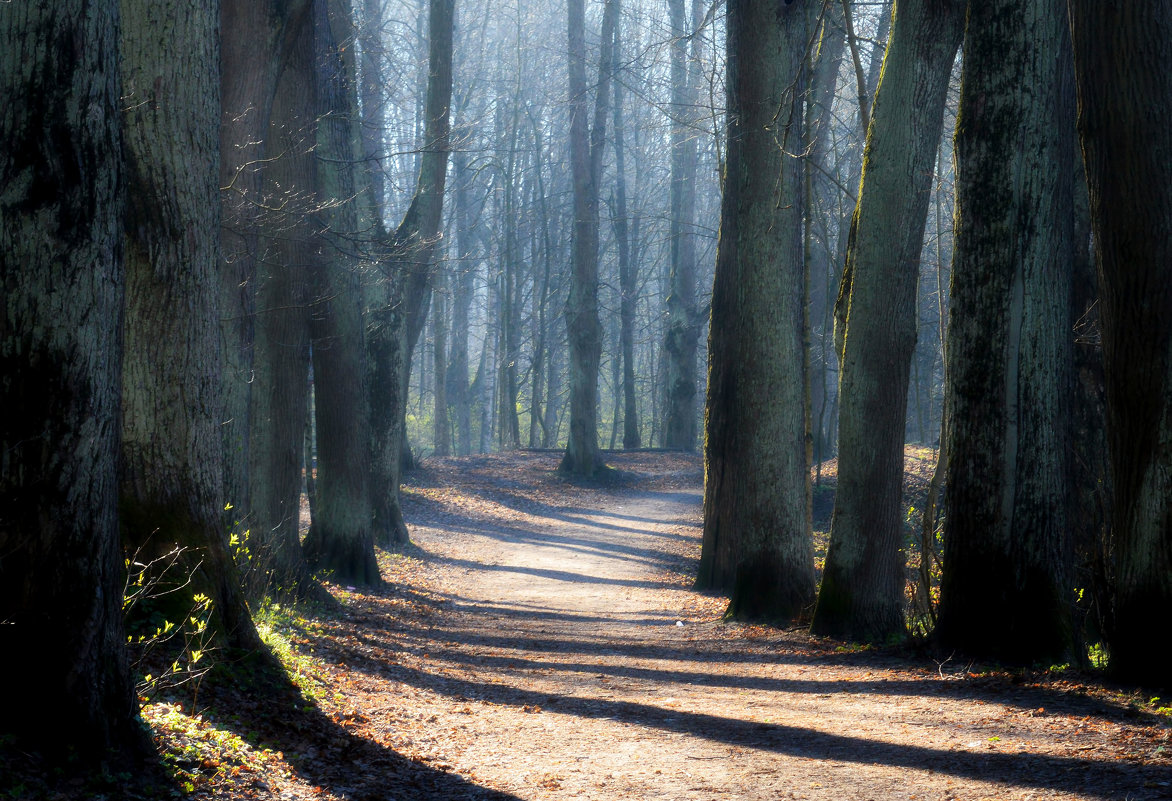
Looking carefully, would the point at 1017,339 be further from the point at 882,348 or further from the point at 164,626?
the point at 164,626

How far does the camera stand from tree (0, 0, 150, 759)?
357 cm

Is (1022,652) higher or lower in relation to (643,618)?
higher

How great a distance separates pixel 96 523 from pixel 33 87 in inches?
66.6

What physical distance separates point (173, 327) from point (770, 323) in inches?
259

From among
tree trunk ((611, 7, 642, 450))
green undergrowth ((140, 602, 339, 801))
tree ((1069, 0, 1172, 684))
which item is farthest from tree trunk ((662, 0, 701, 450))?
green undergrowth ((140, 602, 339, 801))

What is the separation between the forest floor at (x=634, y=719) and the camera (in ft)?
15.2

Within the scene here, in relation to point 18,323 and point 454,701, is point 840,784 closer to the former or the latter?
point 454,701

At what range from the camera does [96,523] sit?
3.77 meters

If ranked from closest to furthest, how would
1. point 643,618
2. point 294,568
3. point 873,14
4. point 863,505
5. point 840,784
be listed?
point 840,784 → point 863,505 → point 294,568 → point 643,618 → point 873,14

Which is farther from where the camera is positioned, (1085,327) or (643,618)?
(643,618)

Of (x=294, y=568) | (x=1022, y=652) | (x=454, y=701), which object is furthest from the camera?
(x=294, y=568)

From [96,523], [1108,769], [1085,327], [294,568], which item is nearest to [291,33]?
[294,568]

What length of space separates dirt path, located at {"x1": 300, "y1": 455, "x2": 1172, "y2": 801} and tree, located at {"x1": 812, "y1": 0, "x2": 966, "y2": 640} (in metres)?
0.76

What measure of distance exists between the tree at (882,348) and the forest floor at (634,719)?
738 millimetres
